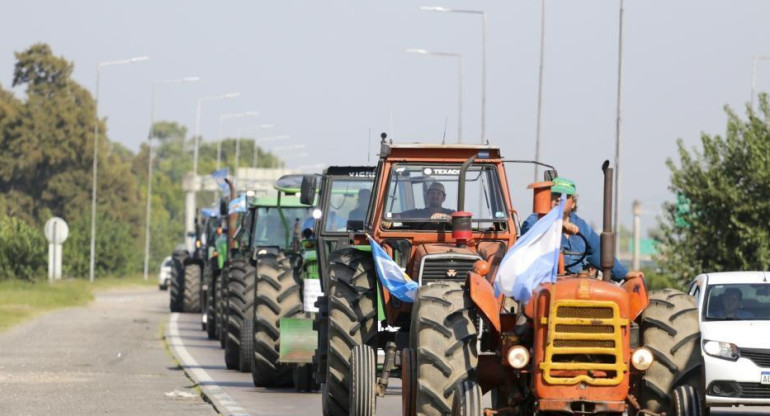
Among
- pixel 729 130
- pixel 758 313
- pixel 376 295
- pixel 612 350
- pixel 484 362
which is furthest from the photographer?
pixel 729 130

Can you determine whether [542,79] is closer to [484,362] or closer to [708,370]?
[708,370]

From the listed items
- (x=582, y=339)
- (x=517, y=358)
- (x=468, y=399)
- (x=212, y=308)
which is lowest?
(x=212, y=308)

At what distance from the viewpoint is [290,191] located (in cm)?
2334

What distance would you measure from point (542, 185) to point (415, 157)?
13.3 ft

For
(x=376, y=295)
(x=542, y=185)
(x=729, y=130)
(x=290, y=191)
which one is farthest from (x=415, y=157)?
(x=729, y=130)

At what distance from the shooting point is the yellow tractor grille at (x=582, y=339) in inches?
442

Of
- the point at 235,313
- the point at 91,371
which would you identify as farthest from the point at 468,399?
the point at 235,313

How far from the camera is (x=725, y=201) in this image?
40031 mm

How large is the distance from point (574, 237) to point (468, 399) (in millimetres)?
2042

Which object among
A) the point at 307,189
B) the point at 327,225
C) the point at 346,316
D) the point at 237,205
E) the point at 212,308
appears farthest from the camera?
the point at 212,308

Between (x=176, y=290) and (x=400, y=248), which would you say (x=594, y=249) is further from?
(x=176, y=290)

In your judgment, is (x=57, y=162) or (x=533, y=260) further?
(x=57, y=162)

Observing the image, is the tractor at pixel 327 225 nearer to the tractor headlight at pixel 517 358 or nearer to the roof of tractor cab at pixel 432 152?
the roof of tractor cab at pixel 432 152

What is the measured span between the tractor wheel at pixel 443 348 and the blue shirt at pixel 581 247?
1153 millimetres
